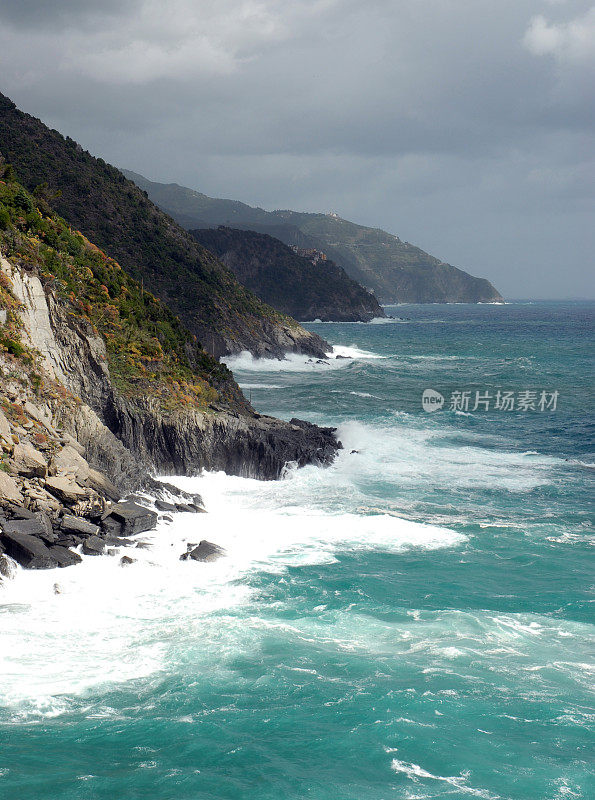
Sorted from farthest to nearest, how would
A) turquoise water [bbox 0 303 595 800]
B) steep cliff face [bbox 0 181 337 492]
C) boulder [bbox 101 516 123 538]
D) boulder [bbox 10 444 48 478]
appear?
steep cliff face [bbox 0 181 337 492] → boulder [bbox 101 516 123 538] → boulder [bbox 10 444 48 478] → turquoise water [bbox 0 303 595 800]

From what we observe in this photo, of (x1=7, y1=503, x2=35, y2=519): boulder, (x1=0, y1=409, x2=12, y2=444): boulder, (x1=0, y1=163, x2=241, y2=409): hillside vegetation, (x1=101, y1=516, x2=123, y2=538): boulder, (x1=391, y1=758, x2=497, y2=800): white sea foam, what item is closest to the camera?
(x1=391, y1=758, x2=497, y2=800): white sea foam

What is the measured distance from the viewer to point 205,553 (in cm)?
2492

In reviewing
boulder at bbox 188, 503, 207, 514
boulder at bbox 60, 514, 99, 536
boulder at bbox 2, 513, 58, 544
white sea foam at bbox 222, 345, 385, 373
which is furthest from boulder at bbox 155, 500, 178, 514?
white sea foam at bbox 222, 345, 385, 373

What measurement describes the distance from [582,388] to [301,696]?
191ft

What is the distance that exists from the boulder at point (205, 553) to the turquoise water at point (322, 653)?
21.1 inches

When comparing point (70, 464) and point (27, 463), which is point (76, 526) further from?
point (70, 464)

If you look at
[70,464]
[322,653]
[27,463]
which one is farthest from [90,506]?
[322,653]

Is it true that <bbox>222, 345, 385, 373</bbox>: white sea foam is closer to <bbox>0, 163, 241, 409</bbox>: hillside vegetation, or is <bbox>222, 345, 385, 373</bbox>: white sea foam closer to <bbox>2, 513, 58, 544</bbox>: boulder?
<bbox>0, 163, 241, 409</bbox>: hillside vegetation

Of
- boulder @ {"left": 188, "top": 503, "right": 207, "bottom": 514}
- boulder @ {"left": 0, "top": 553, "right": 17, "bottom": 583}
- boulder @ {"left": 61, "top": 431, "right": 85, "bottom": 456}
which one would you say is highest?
boulder @ {"left": 61, "top": 431, "right": 85, "bottom": 456}

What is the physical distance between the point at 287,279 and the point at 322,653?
16610cm

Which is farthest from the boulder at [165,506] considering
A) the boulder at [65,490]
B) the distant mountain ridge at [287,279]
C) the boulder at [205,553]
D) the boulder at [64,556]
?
the distant mountain ridge at [287,279]

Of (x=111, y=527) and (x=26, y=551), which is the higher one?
(x=111, y=527)

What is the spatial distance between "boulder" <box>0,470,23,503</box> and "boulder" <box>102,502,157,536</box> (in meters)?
3.11

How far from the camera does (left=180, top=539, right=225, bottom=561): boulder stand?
2464 centimetres
